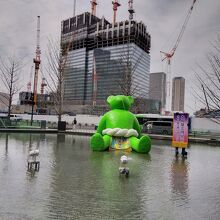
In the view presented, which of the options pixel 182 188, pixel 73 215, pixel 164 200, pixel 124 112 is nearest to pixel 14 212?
pixel 73 215

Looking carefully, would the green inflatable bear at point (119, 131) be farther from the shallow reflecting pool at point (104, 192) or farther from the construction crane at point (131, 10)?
the construction crane at point (131, 10)

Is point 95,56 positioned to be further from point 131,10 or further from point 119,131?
point 119,131

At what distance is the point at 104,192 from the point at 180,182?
9.24 ft

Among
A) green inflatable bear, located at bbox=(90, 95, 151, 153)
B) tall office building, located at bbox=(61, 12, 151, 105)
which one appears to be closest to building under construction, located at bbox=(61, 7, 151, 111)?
tall office building, located at bbox=(61, 12, 151, 105)

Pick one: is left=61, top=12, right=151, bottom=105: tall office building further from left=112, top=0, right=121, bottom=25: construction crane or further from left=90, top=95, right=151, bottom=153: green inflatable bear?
left=90, top=95, right=151, bottom=153: green inflatable bear

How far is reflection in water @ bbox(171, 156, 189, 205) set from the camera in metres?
6.82

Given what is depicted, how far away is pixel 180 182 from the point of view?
8.54 meters

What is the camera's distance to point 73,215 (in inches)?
204

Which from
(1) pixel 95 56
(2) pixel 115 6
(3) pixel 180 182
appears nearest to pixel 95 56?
(1) pixel 95 56

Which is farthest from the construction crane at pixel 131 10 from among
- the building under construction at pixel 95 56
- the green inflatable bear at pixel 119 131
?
the green inflatable bear at pixel 119 131

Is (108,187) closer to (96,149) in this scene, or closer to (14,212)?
(14,212)

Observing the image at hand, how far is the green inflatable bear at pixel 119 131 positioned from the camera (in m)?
14.7

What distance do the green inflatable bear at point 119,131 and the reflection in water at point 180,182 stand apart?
9.23 feet

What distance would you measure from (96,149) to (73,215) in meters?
9.83
